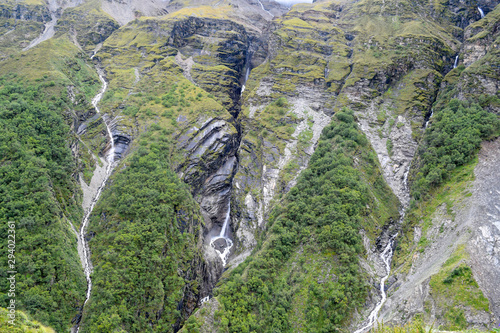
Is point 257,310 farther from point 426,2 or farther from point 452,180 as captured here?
point 426,2

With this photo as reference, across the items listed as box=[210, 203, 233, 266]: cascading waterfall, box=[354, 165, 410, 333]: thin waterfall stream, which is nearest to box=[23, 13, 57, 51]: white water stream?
box=[210, 203, 233, 266]: cascading waterfall

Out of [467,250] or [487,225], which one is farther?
[487,225]

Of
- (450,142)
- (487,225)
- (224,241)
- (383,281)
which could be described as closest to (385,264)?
(383,281)

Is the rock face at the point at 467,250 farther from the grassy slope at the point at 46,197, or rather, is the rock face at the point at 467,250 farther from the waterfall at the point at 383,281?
the grassy slope at the point at 46,197

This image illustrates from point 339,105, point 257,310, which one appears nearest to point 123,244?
point 257,310

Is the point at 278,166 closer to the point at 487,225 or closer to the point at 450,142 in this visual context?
the point at 450,142

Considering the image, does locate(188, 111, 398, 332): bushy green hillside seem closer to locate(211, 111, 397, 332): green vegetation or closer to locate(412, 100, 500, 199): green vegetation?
locate(211, 111, 397, 332): green vegetation
